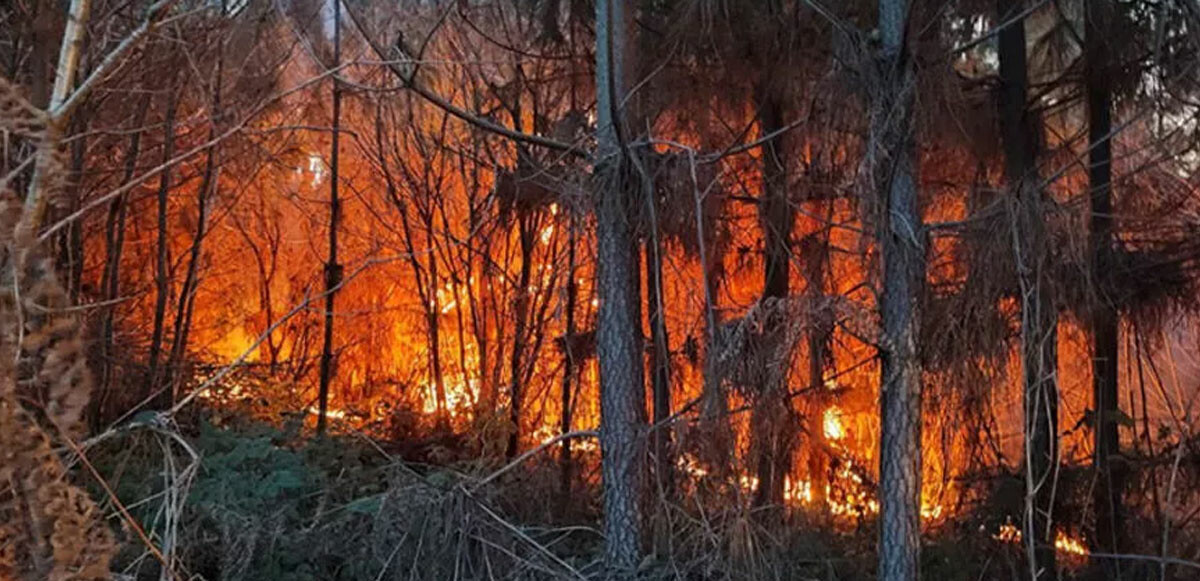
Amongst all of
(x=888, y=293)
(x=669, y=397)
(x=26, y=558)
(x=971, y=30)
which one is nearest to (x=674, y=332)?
(x=669, y=397)

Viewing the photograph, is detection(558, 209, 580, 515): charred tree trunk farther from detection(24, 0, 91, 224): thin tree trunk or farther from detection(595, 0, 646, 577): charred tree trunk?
detection(24, 0, 91, 224): thin tree trunk

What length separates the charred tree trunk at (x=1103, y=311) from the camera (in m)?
5.66

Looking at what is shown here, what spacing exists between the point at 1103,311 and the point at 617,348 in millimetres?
2733

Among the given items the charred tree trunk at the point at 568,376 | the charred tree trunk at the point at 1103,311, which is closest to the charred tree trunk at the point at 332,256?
the charred tree trunk at the point at 568,376

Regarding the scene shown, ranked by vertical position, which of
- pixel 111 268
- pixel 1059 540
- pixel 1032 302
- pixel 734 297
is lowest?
pixel 1059 540

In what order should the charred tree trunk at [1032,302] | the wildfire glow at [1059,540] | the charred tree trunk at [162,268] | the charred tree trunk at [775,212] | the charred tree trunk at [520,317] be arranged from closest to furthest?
the charred tree trunk at [1032,302], the wildfire glow at [1059,540], the charred tree trunk at [775,212], the charred tree trunk at [162,268], the charred tree trunk at [520,317]

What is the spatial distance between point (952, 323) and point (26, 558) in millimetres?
4092

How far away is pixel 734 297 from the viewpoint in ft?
24.1

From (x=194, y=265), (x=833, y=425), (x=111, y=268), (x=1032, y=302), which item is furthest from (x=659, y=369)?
(x=194, y=265)

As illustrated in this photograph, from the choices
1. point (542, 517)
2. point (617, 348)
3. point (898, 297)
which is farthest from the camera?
point (542, 517)

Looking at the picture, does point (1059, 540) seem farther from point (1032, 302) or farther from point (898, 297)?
point (898, 297)

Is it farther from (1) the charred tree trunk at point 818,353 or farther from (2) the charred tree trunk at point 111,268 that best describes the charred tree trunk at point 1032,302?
(2) the charred tree trunk at point 111,268

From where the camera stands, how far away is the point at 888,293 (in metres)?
4.93

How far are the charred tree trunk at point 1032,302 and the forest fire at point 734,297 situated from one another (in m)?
0.03
